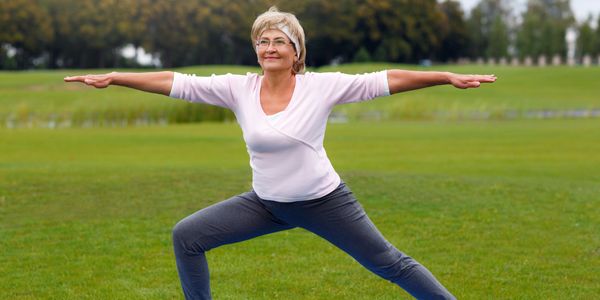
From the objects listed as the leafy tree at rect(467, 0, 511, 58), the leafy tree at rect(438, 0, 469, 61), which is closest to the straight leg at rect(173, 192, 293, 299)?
the leafy tree at rect(438, 0, 469, 61)

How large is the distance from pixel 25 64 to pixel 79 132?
75.2 m

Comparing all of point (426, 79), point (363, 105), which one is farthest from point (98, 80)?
point (363, 105)

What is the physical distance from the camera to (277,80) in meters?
5.53

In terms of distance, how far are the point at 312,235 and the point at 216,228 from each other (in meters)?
5.09

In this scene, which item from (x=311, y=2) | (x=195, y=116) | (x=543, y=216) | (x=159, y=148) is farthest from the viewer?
(x=311, y=2)

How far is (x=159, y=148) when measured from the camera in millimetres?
26594

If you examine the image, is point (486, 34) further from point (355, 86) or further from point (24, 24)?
point (355, 86)

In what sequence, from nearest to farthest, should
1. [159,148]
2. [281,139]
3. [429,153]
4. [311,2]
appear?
[281,139] → [429,153] → [159,148] → [311,2]

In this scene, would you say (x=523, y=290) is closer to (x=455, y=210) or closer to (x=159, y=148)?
(x=455, y=210)

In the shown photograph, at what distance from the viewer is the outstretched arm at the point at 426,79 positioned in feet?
17.5

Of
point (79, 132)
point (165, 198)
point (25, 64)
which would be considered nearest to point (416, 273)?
point (165, 198)

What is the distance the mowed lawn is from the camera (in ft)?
27.1

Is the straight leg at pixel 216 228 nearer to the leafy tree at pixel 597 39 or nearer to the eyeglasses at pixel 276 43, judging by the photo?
the eyeglasses at pixel 276 43

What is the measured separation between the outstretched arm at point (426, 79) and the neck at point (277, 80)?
0.66m
